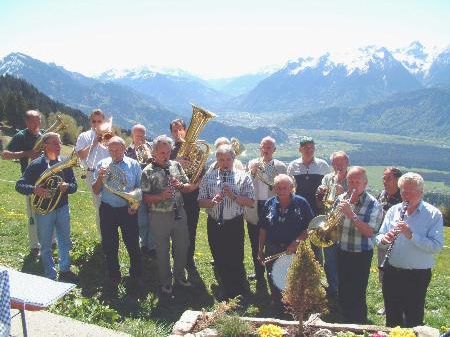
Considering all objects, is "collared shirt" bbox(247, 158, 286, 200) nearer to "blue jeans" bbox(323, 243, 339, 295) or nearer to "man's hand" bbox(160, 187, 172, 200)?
"blue jeans" bbox(323, 243, 339, 295)

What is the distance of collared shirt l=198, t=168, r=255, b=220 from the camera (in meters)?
7.70

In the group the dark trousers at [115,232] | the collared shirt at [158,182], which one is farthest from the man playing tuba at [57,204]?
the collared shirt at [158,182]

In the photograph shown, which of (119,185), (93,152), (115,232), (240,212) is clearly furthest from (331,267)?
(93,152)

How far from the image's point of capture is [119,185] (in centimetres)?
745

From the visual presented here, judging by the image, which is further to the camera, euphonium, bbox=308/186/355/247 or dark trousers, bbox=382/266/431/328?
euphonium, bbox=308/186/355/247

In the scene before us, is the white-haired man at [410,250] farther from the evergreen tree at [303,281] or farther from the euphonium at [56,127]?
the euphonium at [56,127]

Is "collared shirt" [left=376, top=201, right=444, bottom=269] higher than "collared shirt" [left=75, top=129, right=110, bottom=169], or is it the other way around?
"collared shirt" [left=75, top=129, right=110, bottom=169]

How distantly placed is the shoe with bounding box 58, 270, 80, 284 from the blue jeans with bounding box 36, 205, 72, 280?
0.05m

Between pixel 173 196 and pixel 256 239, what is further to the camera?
pixel 256 239

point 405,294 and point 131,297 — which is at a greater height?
point 405,294

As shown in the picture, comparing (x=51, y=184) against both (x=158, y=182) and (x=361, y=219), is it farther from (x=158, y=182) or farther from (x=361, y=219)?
(x=361, y=219)

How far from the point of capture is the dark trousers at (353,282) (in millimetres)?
6918

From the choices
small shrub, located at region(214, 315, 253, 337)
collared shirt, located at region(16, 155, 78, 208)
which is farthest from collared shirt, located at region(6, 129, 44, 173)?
small shrub, located at region(214, 315, 253, 337)

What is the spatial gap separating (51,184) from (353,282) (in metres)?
4.77
